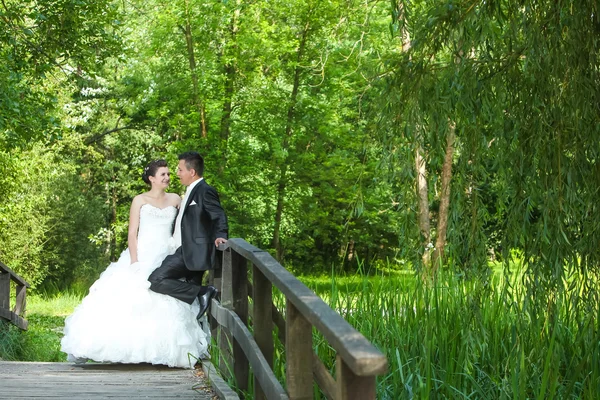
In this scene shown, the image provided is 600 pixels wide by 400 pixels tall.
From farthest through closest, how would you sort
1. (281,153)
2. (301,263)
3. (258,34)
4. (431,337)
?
1. (301,263)
2. (281,153)
3. (258,34)
4. (431,337)

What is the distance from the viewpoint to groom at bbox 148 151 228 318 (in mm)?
7156

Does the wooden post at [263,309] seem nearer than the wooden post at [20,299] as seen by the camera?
Yes

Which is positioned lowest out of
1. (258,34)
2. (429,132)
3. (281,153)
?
(429,132)

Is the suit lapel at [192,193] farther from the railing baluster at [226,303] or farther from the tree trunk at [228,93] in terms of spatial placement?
the tree trunk at [228,93]

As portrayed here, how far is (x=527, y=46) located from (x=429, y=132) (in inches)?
29.3

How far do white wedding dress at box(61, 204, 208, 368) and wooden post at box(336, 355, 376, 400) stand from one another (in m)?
4.51

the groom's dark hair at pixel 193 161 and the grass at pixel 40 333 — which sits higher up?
the groom's dark hair at pixel 193 161

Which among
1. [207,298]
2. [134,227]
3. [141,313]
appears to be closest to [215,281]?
[207,298]

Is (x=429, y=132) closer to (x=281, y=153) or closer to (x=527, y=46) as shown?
(x=527, y=46)

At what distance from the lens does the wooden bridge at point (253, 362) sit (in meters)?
2.47

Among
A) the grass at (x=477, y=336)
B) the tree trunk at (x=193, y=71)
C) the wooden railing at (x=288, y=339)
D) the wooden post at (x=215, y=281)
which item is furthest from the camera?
the tree trunk at (x=193, y=71)

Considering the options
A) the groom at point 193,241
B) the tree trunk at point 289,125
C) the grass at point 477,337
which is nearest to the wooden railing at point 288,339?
the grass at point 477,337

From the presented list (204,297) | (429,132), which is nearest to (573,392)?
(429,132)

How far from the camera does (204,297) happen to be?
7.20 metres
